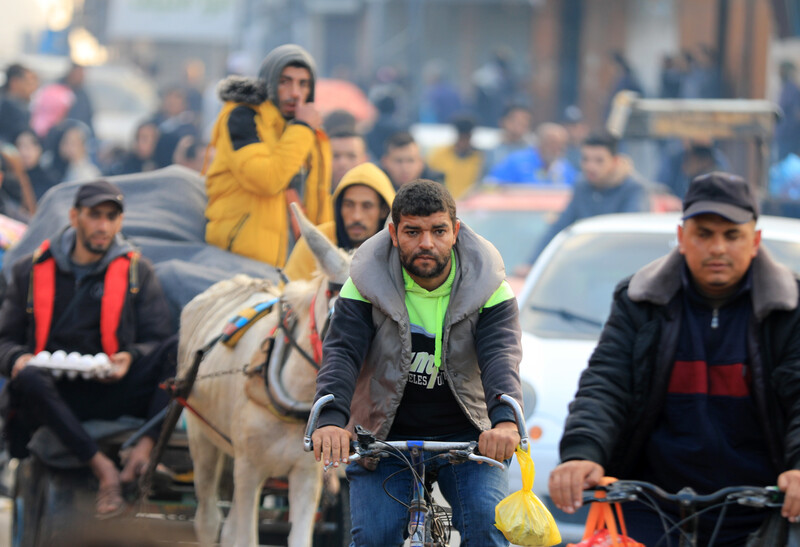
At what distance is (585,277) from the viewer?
7754mm

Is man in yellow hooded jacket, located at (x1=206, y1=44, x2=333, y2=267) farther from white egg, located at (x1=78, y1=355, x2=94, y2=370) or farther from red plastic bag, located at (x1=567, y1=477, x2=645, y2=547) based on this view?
red plastic bag, located at (x1=567, y1=477, x2=645, y2=547)

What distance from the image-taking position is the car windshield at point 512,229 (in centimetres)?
1094

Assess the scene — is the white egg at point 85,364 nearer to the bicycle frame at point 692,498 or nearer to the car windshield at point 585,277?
the car windshield at point 585,277

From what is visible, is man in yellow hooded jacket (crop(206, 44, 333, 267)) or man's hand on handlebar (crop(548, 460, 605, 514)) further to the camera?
man in yellow hooded jacket (crop(206, 44, 333, 267))

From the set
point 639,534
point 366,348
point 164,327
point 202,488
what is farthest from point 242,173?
point 639,534

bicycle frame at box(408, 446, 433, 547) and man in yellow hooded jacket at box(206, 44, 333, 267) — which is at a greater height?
man in yellow hooded jacket at box(206, 44, 333, 267)

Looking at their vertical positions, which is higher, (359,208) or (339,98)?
(339,98)

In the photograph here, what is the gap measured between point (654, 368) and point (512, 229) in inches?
271

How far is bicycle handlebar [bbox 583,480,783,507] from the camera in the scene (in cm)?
386

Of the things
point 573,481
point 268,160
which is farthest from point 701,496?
→ point 268,160

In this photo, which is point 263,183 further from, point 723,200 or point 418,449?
point 723,200

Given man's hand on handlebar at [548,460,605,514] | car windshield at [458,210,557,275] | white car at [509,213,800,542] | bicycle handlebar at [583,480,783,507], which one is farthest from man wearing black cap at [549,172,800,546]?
car windshield at [458,210,557,275]

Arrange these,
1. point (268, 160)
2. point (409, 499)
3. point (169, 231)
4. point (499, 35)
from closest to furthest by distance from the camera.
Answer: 1. point (409, 499)
2. point (268, 160)
3. point (169, 231)
4. point (499, 35)

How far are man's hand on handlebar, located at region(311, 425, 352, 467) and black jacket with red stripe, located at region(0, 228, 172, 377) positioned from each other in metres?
2.72
